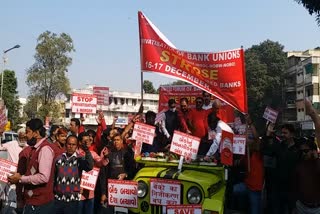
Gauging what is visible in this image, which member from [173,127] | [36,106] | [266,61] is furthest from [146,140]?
[266,61]

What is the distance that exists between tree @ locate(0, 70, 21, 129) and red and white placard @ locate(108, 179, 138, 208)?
5334 cm

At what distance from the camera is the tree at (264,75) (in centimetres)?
5906

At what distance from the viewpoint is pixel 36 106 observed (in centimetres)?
4956

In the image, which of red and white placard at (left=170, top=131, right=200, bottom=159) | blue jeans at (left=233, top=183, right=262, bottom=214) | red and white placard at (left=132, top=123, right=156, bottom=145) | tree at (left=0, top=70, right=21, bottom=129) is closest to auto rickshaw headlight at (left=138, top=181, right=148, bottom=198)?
red and white placard at (left=170, top=131, right=200, bottom=159)

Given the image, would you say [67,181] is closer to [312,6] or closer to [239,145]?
[239,145]

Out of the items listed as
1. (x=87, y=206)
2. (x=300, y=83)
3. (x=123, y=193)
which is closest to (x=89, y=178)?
(x=87, y=206)

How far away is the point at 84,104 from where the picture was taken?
12797mm

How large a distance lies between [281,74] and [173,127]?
56886 millimetres

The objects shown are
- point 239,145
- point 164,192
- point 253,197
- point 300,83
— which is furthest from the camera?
point 300,83

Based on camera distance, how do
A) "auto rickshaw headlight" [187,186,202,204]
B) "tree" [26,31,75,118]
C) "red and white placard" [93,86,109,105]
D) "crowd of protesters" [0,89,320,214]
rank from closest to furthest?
"crowd of protesters" [0,89,320,214]
"auto rickshaw headlight" [187,186,202,204]
"red and white placard" [93,86,109,105]
"tree" [26,31,75,118]

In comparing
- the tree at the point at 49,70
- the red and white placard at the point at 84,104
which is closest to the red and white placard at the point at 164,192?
the red and white placard at the point at 84,104

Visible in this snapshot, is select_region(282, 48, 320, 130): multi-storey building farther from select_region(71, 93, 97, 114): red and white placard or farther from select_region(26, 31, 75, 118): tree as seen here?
select_region(71, 93, 97, 114): red and white placard

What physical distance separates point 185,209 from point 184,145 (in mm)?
1655

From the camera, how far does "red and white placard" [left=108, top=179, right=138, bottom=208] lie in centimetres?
668
